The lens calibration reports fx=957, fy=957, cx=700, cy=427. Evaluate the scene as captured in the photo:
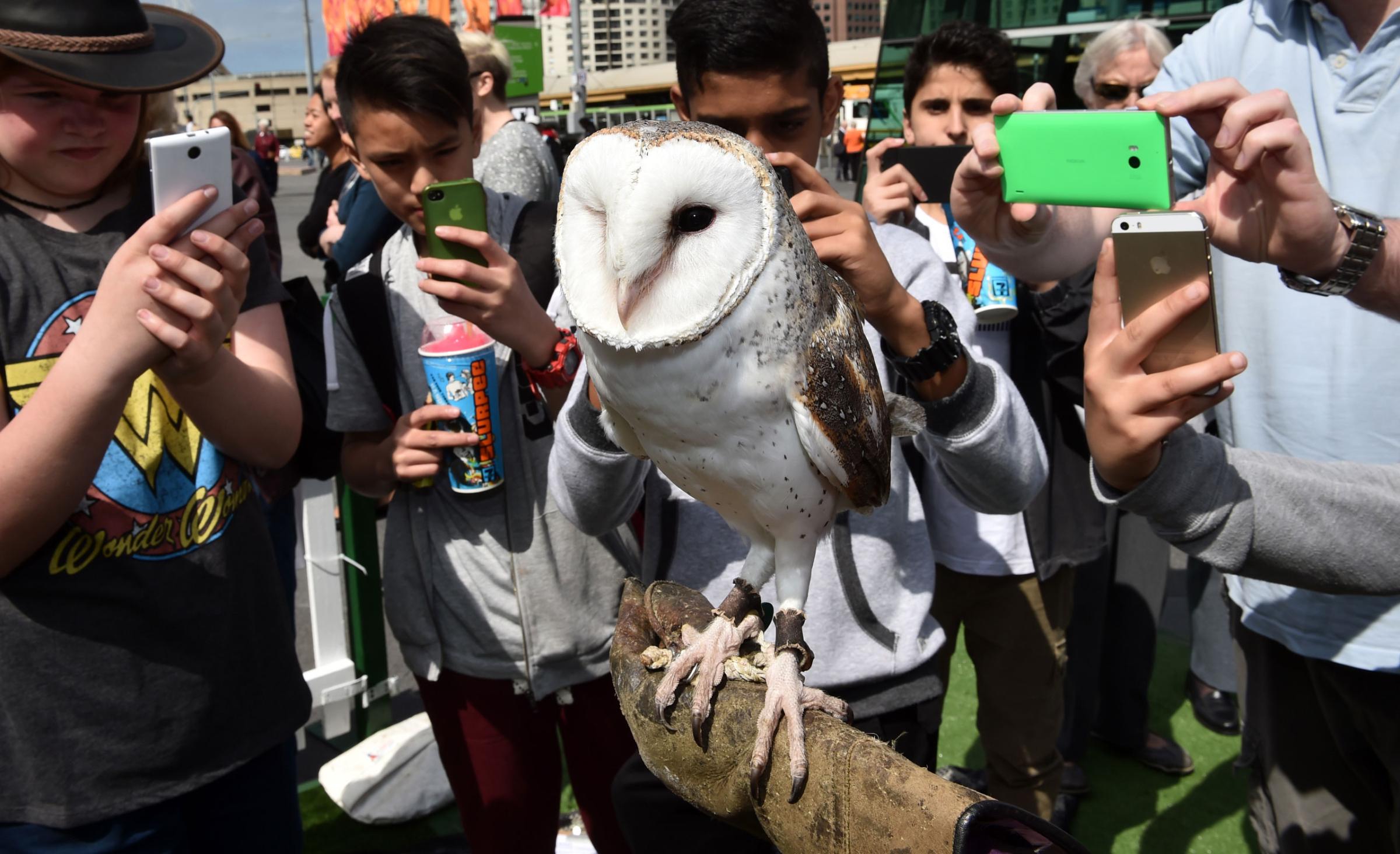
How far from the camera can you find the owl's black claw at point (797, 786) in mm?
1071

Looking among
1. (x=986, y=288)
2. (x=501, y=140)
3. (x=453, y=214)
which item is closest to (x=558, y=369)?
(x=453, y=214)

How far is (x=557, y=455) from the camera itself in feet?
5.47

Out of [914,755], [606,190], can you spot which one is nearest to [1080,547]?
[914,755]

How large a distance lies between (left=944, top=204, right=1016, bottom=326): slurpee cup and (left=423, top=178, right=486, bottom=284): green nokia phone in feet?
3.61

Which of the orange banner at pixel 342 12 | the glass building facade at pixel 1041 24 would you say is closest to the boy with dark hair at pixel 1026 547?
the glass building facade at pixel 1041 24

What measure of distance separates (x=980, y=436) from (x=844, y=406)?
1.34ft

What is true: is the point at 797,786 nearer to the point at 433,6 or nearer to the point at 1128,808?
the point at 1128,808

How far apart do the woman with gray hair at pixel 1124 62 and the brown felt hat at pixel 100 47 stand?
3047 millimetres

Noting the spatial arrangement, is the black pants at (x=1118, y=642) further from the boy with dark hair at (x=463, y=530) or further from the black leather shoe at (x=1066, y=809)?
the boy with dark hair at (x=463, y=530)

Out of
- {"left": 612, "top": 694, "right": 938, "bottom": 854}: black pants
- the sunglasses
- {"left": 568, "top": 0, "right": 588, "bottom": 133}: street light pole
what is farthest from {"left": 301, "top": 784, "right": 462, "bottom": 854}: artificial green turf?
{"left": 568, "top": 0, "right": 588, "bottom": 133}: street light pole

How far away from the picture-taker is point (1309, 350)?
1761 mm

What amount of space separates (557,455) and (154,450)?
0.70 meters

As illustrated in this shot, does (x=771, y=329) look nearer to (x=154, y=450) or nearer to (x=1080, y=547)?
(x=154, y=450)

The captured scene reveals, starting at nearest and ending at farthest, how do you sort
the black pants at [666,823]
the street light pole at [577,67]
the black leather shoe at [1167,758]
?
the black pants at [666,823] < the black leather shoe at [1167,758] < the street light pole at [577,67]
